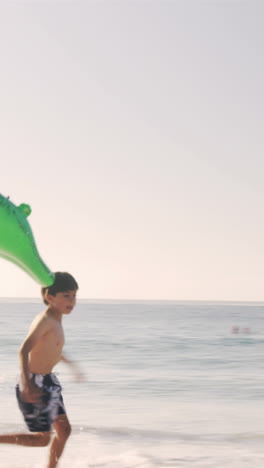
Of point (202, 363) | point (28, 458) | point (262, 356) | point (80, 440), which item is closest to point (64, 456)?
point (28, 458)

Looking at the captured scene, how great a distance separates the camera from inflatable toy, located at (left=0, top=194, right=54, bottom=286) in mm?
4316

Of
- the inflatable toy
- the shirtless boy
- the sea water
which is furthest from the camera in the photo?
the sea water

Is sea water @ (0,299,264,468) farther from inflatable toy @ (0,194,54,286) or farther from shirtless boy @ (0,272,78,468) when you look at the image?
inflatable toy @ (0,194,54,286)

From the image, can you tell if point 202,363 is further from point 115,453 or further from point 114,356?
point 115,453

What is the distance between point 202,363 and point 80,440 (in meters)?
11.8

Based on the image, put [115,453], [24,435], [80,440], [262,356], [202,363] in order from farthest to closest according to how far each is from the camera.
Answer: [262,356] → [202,363] → [80,440] → [115,453] → [24,435]

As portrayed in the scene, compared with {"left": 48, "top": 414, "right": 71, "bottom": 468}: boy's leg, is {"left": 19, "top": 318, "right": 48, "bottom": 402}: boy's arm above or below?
above

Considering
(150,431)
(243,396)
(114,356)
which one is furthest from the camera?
(114,356)

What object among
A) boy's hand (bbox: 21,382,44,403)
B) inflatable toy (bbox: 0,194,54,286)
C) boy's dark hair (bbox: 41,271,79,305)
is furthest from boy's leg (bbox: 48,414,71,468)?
inflatable toy (bbox: 0,194,54,286)

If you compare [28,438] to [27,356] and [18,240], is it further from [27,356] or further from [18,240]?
[18,240]

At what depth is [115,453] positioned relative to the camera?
7605 mm

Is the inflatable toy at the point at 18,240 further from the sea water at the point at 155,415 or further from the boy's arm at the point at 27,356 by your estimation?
the sea water at the point at 155,415

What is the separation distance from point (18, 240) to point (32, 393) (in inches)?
43.9

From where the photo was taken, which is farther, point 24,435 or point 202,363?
point 202,363
